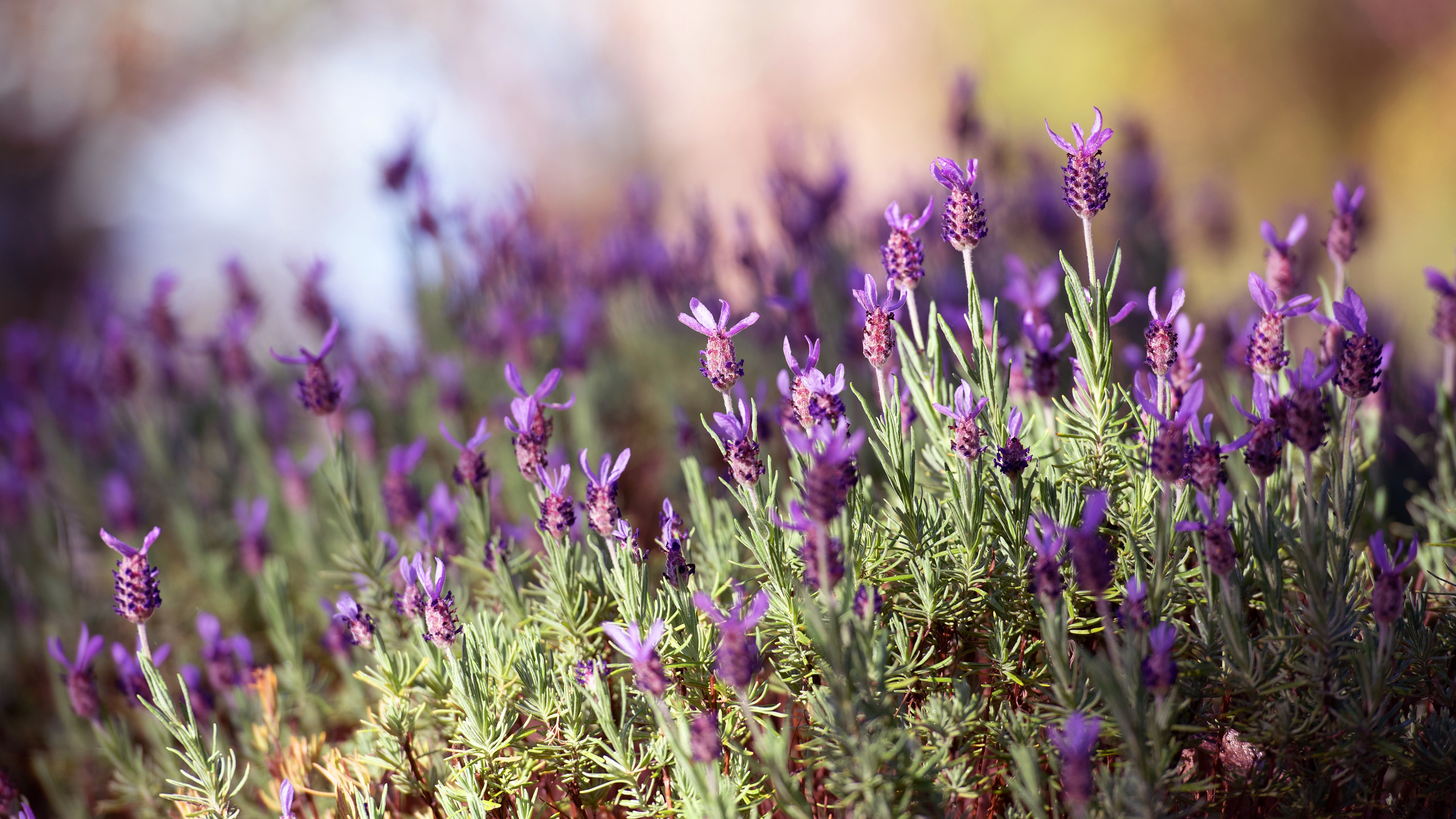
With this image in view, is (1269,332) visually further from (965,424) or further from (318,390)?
(318,390)

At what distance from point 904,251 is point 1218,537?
55 centimetres

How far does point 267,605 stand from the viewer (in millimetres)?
1883

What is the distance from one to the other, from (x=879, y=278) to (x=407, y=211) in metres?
1.63

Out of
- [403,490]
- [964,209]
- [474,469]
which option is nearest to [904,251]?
[964,209]

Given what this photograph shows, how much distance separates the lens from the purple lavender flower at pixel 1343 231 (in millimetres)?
1573

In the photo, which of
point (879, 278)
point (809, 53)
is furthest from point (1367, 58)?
point (879, 278)

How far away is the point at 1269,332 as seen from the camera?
129cm

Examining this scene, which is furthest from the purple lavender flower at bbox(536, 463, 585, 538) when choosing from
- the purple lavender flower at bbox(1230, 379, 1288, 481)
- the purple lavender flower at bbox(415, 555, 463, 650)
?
the purple lavender flower at bbox(1230, 379, 1288, 481)

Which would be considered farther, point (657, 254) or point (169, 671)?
point (657, 254)

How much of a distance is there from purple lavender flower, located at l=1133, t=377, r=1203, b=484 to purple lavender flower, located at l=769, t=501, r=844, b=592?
16.2 inches

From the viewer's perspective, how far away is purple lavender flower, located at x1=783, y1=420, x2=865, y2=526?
1.07 metres

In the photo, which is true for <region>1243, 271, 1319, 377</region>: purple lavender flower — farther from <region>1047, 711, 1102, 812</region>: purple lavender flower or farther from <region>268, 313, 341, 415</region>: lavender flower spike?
<region>268, 313, 341, 415</region>: lavender flower spike

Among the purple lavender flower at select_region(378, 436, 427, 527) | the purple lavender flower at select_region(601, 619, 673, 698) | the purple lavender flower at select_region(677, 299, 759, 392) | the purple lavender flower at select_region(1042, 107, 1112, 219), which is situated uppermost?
the purple lavender flower at select_region(1042, 107, 1112, 219)

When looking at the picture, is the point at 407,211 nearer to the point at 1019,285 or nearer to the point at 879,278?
the point at 879,278
